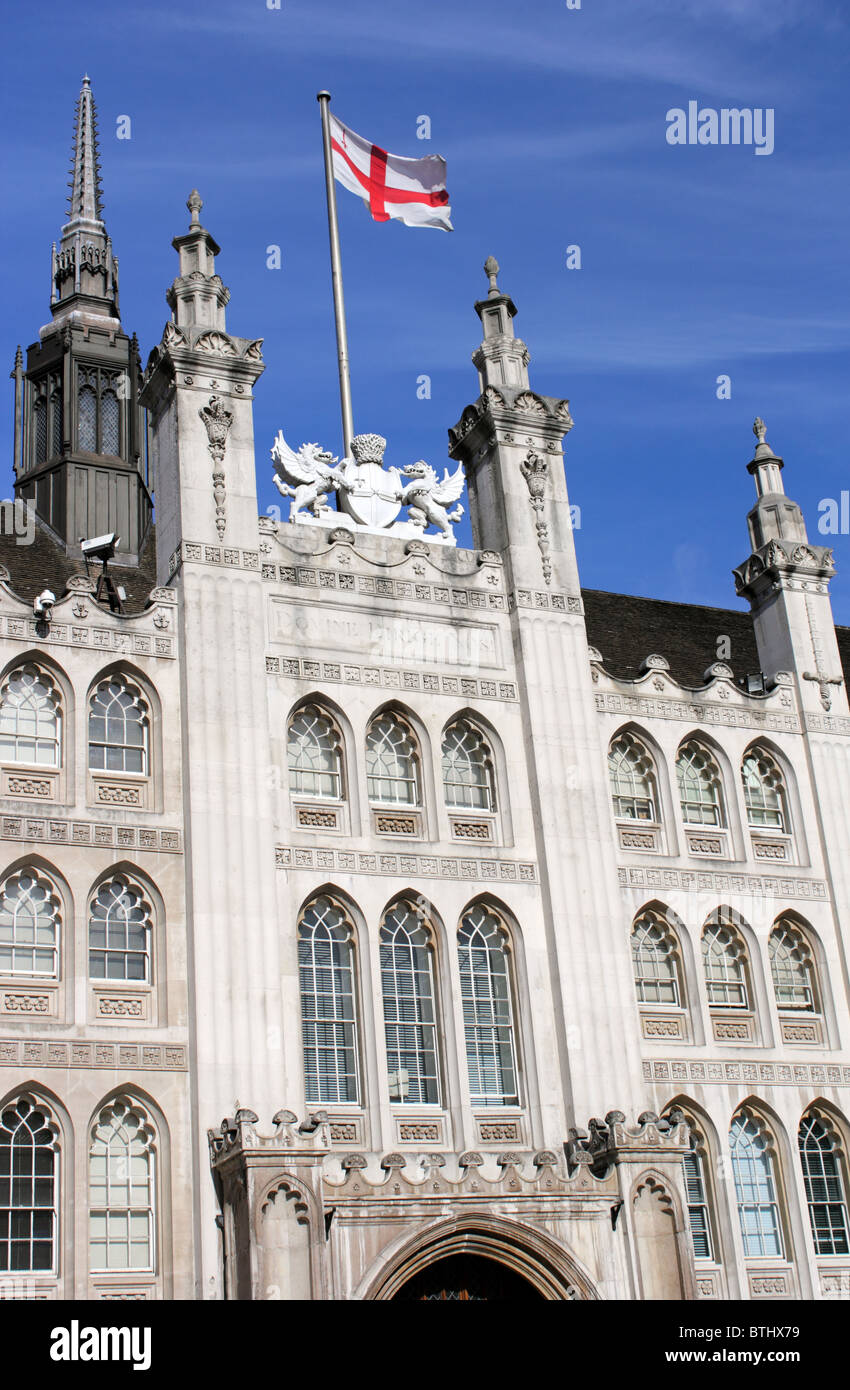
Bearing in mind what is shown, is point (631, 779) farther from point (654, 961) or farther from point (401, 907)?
point (401, 907)

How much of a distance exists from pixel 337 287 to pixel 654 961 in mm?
13976

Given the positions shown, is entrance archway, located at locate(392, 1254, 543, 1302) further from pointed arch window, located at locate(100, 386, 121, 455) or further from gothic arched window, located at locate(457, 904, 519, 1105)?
pointed arch window, located at locate(100, 386, 121, 455)

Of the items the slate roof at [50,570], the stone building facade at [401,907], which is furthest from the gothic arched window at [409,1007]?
the slate roof at [50,570]

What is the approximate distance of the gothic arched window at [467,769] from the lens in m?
29.7

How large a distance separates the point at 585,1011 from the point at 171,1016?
22.2ft

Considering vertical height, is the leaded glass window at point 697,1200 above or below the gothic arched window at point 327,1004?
below

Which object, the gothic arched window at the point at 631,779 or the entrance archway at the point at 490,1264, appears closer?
the entrance archway at the point at 490,1264

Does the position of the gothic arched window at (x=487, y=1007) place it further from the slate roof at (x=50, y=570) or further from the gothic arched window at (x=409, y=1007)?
the slate roof at (x=50, y=570)

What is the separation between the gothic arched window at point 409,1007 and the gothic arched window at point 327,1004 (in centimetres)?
60

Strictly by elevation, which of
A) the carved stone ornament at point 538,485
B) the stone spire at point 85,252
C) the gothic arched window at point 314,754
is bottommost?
the gothic arched window at point 314,754

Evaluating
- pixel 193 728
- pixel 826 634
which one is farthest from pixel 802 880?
pixel 193 728

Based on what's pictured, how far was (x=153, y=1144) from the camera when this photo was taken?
2519 centimetres

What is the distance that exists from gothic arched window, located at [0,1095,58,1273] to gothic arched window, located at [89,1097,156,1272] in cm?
57

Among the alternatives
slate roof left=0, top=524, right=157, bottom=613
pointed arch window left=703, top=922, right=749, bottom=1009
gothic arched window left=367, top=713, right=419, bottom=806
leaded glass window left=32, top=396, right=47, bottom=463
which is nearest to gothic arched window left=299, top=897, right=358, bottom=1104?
gothic arched window left=367, top=713, right=419, bottom=806
